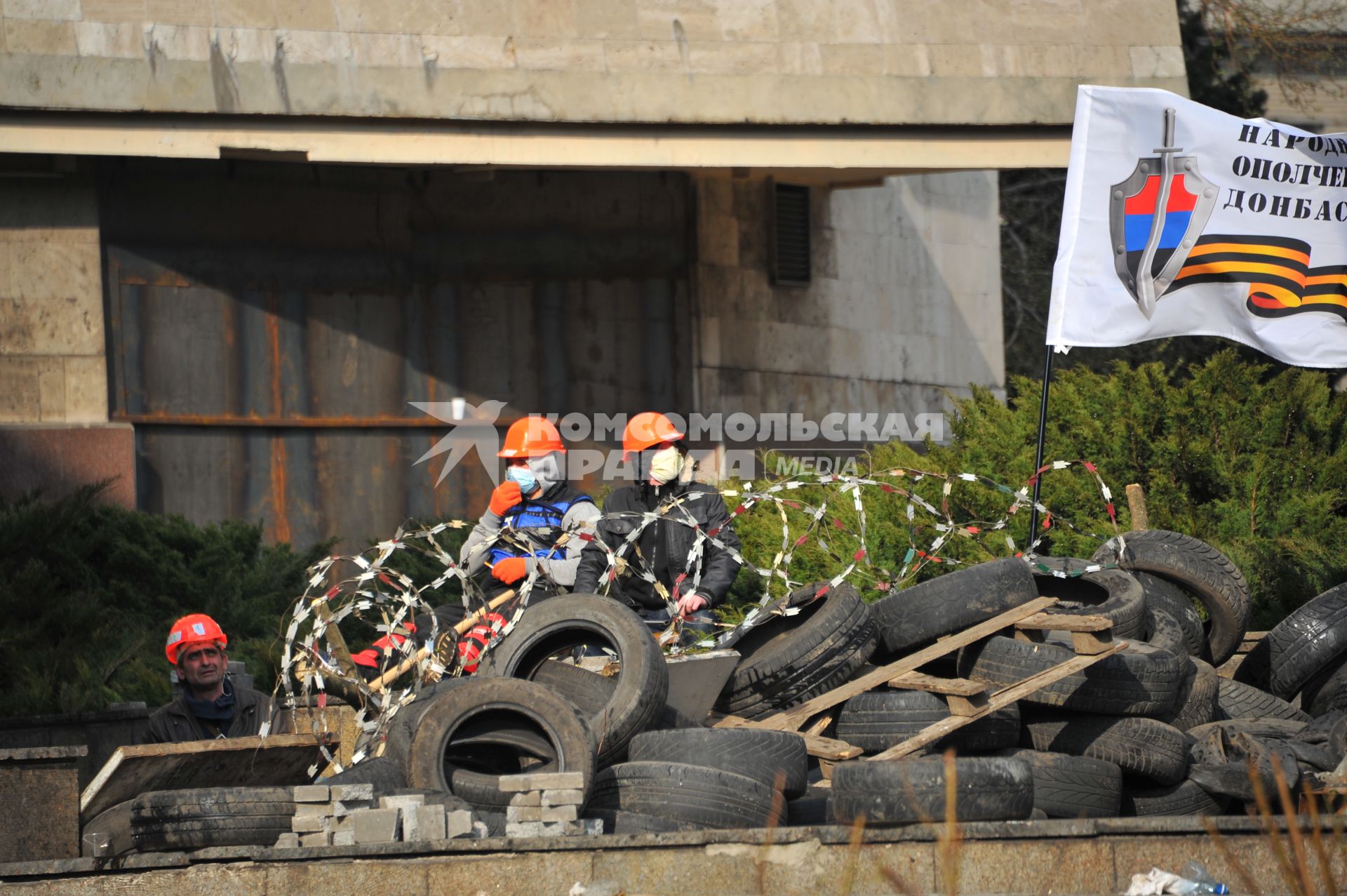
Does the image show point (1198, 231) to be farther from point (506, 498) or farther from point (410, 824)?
point (410, 824)

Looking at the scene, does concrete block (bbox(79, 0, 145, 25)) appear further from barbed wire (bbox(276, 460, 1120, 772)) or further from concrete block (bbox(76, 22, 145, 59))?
barbed wire (bbox(276, 460, 1120, 772))

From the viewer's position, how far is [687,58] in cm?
1502

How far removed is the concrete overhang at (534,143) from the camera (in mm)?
14180

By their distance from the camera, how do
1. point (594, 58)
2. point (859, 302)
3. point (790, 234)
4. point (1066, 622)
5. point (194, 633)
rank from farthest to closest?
1. point (859, 302)
2. point (790, 234)
3. point (594, 58)
4. point (194, 633)
5. point (1066, 622)

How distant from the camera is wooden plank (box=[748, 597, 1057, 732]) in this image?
789 centimetres

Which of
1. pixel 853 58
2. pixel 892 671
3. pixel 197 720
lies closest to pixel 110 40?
pixel 853 58

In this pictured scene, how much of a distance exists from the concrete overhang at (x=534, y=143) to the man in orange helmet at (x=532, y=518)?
535 centimetres

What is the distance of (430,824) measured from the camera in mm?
6039

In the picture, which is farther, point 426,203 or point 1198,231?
point 426,203

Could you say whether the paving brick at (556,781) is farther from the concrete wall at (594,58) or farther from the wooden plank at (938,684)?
the concrete wall at (594,58)

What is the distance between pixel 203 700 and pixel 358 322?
848 centimetres

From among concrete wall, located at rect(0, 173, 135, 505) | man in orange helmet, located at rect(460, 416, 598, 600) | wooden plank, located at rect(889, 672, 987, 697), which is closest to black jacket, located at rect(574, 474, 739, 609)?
man in orange helmet, located at rect(460, 416, 598, 600)

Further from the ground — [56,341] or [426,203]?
[426,203]

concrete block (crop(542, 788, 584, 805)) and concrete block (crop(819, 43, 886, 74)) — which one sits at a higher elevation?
concrete block (crop(819, 43, 886, 74))
